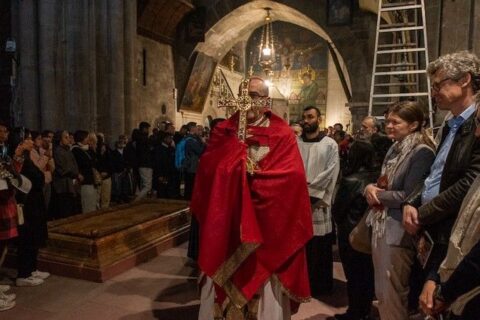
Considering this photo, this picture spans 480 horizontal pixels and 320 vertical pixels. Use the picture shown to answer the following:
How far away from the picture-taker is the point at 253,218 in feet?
Result: 9.18

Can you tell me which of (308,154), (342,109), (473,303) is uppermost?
(342,109)

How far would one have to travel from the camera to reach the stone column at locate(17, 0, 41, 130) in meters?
9.73

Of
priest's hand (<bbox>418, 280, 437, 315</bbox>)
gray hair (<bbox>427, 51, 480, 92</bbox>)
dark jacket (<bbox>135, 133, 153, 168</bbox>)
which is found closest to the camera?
priest's hand (<bbox>418, 280, 437, 315</bbox>)

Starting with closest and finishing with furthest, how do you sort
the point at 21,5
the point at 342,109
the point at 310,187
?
the point at 310,187
the point at 21,5
the point at 342,109

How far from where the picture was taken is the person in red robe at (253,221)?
2.81 meters

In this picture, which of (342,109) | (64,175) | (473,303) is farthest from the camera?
(342,109)

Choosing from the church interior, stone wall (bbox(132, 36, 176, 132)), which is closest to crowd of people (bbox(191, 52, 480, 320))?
the church interior

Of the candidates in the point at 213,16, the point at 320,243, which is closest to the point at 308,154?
the point at 320,243

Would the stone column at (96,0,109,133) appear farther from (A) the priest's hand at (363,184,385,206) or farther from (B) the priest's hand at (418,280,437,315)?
(B) the priest's hand at (418,280,437,315)

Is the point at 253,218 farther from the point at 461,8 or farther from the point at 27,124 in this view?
the point at 27,124

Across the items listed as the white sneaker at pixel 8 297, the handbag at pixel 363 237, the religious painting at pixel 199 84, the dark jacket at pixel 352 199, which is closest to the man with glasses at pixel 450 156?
the handbag at pixel 363 237

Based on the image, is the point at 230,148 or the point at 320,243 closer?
the point at 230,148

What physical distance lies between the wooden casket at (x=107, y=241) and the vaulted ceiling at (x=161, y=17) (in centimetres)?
947

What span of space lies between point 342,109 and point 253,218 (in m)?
21.8
